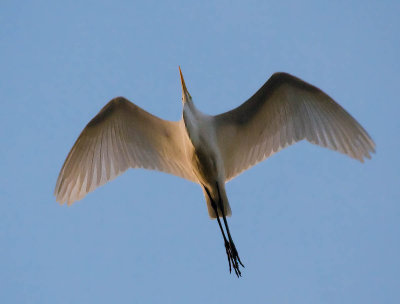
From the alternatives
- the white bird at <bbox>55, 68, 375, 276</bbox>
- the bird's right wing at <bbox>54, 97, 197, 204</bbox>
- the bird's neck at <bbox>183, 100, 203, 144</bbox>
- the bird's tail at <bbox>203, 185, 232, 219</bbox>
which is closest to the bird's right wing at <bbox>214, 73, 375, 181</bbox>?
the white bird at <bbox>55, 68, 375, 276</bbox>

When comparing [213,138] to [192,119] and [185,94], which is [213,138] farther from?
[185,94]

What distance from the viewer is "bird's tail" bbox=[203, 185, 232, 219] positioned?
8.90 metres

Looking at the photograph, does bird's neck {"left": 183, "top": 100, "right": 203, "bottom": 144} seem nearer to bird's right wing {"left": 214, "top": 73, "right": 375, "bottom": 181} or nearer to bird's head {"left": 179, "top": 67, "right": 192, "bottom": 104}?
bird's head {"left": 179, "top": 67, "right": 192, "bottom": 104}

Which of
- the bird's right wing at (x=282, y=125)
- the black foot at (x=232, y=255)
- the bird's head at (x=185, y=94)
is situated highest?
the bird's head at (x=185, y=94)

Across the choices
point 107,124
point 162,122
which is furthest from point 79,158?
point 162,122

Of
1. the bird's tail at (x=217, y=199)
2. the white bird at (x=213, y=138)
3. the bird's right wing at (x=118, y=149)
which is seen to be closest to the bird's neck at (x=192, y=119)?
the white bird at (x=213, y=138)

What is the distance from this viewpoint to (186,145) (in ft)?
28.5

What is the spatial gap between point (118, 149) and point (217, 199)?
5.53 feet

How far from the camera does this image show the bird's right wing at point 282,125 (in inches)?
340

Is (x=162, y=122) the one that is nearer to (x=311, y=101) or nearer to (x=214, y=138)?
(x=214, y=138)

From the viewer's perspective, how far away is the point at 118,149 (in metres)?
9.30

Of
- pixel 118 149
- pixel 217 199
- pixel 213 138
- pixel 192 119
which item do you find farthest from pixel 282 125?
pixel 118 149

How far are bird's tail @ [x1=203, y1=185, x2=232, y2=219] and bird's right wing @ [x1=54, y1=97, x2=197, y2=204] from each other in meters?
0.37

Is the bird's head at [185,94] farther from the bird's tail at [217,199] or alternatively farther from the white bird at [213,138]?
the bird's tail at [217,199]
